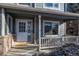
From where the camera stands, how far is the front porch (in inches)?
243

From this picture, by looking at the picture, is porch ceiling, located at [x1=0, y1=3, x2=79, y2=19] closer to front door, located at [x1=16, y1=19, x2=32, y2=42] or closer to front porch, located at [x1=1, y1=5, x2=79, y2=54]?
front porch, located at [x1=1, y1=5, x2=79, y2=54]

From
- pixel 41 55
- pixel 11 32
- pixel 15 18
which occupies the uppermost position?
pixel 15 18

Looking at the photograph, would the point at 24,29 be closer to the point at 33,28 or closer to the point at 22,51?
the point at 33,28

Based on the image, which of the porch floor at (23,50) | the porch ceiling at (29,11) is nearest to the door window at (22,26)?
the porch ceiling at (29,11)

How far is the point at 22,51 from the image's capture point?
5844 millimetres

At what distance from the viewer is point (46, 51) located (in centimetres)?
606

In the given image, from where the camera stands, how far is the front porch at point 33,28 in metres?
6.16

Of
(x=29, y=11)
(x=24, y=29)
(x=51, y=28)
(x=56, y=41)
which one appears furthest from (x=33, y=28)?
(x=51, y=28)

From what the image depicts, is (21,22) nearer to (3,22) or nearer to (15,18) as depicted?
(15,18)

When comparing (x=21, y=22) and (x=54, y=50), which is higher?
(x=21, y=22)

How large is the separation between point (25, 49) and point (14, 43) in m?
0.45

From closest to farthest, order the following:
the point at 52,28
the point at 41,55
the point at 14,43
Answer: the point at 41,55 → the point at 14,43 → the point at 52,28

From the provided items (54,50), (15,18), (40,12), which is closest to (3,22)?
(15,18)

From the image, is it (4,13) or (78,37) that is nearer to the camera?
(4,13)
